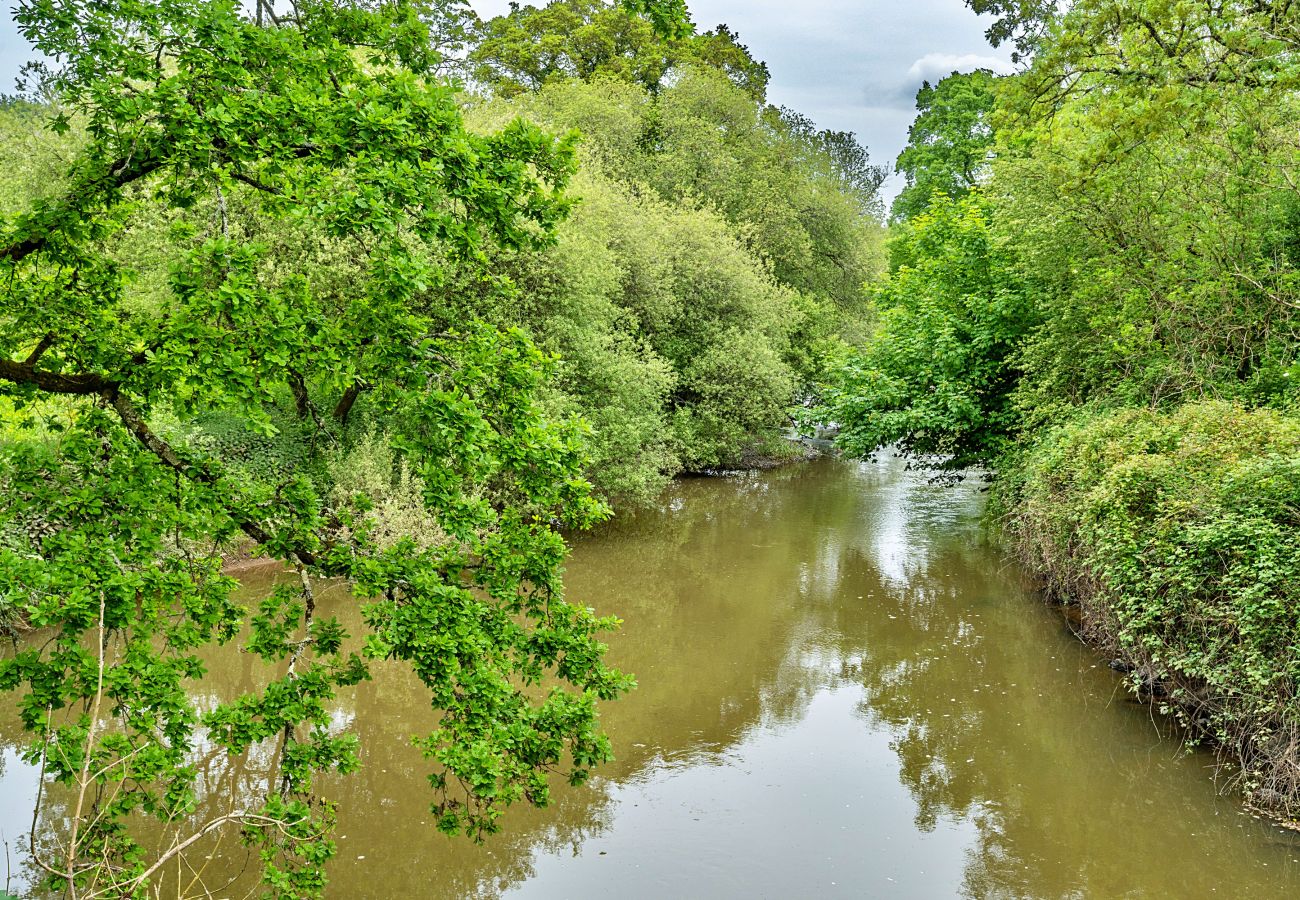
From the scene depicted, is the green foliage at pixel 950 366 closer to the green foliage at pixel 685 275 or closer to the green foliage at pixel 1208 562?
the green foliage at pixel 685 275

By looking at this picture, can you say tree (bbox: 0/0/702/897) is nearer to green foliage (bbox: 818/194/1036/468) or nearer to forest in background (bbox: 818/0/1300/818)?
forest in background (bbox: 818/0/1300/818)

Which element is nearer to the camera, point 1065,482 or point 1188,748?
point 1188,748

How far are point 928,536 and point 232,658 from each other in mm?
13728

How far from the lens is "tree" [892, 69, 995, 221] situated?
1342 inches

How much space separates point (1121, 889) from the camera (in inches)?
311

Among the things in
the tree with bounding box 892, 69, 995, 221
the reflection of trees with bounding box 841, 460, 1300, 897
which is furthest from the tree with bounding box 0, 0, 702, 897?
the tree with bounding box 892, 69, 995, 221

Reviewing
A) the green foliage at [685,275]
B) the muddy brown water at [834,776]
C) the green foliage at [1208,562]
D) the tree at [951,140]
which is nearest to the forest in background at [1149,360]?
the green foliage at [1208,562]

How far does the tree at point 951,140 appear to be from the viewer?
34.1 m

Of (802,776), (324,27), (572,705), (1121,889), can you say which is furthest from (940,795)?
(324,27)

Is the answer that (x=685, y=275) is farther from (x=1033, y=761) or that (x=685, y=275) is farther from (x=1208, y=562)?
(x=1208, y=562)

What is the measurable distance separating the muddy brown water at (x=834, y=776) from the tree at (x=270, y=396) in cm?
242

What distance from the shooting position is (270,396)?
18.8 feet

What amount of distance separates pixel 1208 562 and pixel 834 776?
4.31m

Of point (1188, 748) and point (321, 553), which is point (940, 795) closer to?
→ point (1188, 748)
